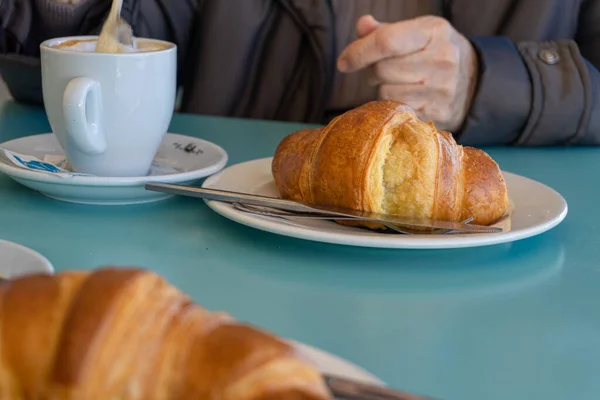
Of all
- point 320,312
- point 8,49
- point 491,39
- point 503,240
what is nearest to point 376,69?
point 491,39

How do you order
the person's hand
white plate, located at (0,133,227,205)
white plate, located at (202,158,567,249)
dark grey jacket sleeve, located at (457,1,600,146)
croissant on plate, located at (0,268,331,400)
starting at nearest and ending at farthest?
croissant on plate, located at (0,268,331,400) < white plate, located at (202,158,567,249) < white plate, located at (0,133,227,205) < the person's hand < dark grey jacket sleeve, located at (457,1,600,146)

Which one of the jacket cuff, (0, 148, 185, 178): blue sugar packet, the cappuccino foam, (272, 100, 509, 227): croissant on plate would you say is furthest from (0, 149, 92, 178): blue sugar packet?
the jacket cuff

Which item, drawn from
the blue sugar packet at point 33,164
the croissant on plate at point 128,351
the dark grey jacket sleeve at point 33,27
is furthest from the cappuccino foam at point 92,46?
the croissant on plate at point 128,351

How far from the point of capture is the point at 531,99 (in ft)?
3.72

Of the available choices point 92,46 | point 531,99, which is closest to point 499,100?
point 531,99

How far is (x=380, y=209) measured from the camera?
26.9 inches

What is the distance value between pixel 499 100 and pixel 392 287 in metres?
0.63

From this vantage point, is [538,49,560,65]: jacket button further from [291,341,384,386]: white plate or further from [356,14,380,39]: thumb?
[291,341,384,386]: white plate

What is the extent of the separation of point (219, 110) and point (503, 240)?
936mm

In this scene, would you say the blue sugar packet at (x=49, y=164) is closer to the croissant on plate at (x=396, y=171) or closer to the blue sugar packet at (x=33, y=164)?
the blue sugar packet at (x=33, y=164)

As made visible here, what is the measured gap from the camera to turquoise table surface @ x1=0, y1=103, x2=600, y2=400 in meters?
0.47

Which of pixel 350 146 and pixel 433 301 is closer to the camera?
pixel 433 301

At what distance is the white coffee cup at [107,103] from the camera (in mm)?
742

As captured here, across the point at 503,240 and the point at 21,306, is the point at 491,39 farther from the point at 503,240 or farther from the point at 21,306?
the point at 21,306
